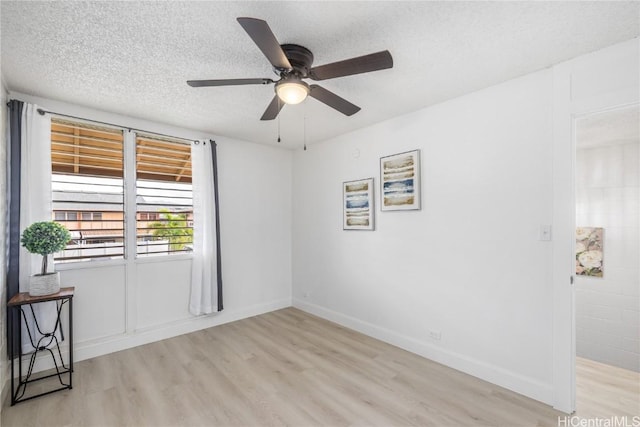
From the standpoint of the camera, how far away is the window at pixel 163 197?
3430mm

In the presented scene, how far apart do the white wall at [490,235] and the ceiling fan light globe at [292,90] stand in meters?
1.63

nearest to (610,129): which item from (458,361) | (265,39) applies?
(458,361)

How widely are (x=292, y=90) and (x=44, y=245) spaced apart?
7.83 ft

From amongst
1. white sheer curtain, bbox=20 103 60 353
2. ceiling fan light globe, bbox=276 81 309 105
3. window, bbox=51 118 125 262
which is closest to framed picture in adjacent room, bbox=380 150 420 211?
ceiling fan light globe, bbox=276 81 309 105

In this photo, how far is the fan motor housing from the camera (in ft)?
6.40

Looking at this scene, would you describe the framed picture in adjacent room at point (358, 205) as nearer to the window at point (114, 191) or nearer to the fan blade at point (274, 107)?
the fan blade at point (274, 107)

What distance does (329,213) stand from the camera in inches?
165

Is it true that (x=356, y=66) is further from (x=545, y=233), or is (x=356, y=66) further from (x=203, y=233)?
(x=203, y=233)

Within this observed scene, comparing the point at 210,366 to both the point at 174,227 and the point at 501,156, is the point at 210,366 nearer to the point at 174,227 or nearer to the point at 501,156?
the point at 174,227

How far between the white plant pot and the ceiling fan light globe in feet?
8.19

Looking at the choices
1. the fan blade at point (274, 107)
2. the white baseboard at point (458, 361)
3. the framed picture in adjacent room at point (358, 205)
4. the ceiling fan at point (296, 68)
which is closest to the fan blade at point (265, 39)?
the ceiling fan at point (296, 68)

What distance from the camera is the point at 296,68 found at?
1.99 m

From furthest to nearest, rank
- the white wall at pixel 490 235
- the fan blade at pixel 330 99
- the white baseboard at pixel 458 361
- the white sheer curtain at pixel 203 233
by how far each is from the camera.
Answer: the white sheer curtain at pixel 203 233
the white baseboard at pixel 458 361
the white wall at pixel 490 235
the fan blade at pixel 330 99

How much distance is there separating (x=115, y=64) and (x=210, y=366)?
2689 mm
